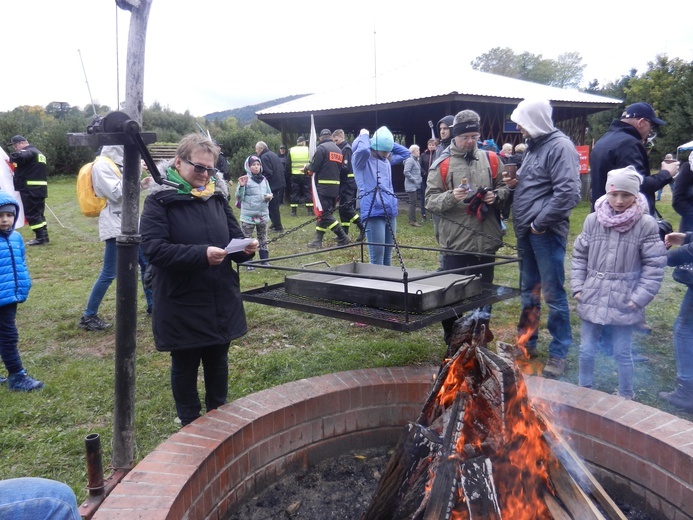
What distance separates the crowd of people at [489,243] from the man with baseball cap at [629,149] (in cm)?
1

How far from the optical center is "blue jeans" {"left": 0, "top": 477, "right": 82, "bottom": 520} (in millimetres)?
1226

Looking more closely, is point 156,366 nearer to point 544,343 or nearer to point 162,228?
point 162,228

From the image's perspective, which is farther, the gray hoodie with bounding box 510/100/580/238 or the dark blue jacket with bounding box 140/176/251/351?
the gray hoodie with bounding box 510/100/580/238

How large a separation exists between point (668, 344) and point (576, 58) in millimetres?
59651

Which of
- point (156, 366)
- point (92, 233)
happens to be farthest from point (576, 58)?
point (156, 366)

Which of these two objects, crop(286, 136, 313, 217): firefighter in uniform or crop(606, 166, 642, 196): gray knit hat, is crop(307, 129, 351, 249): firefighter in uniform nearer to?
crop(286, 136, 313, 217): firefighter in uniform

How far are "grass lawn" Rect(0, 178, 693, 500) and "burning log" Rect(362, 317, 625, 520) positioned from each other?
1595 millimetres

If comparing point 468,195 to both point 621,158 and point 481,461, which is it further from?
point 481,461

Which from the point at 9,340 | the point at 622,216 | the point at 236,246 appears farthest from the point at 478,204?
the point at 9,340

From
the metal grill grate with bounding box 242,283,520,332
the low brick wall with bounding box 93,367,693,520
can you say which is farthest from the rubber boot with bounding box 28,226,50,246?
the low brick wall with bounding box 93,367,693,520

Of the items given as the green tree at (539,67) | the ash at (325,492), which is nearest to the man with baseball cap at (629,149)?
the ash at (325,492)

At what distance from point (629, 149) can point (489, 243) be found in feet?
4.34

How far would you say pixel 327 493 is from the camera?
2.46m

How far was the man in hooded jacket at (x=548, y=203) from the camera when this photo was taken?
12.3 feet
